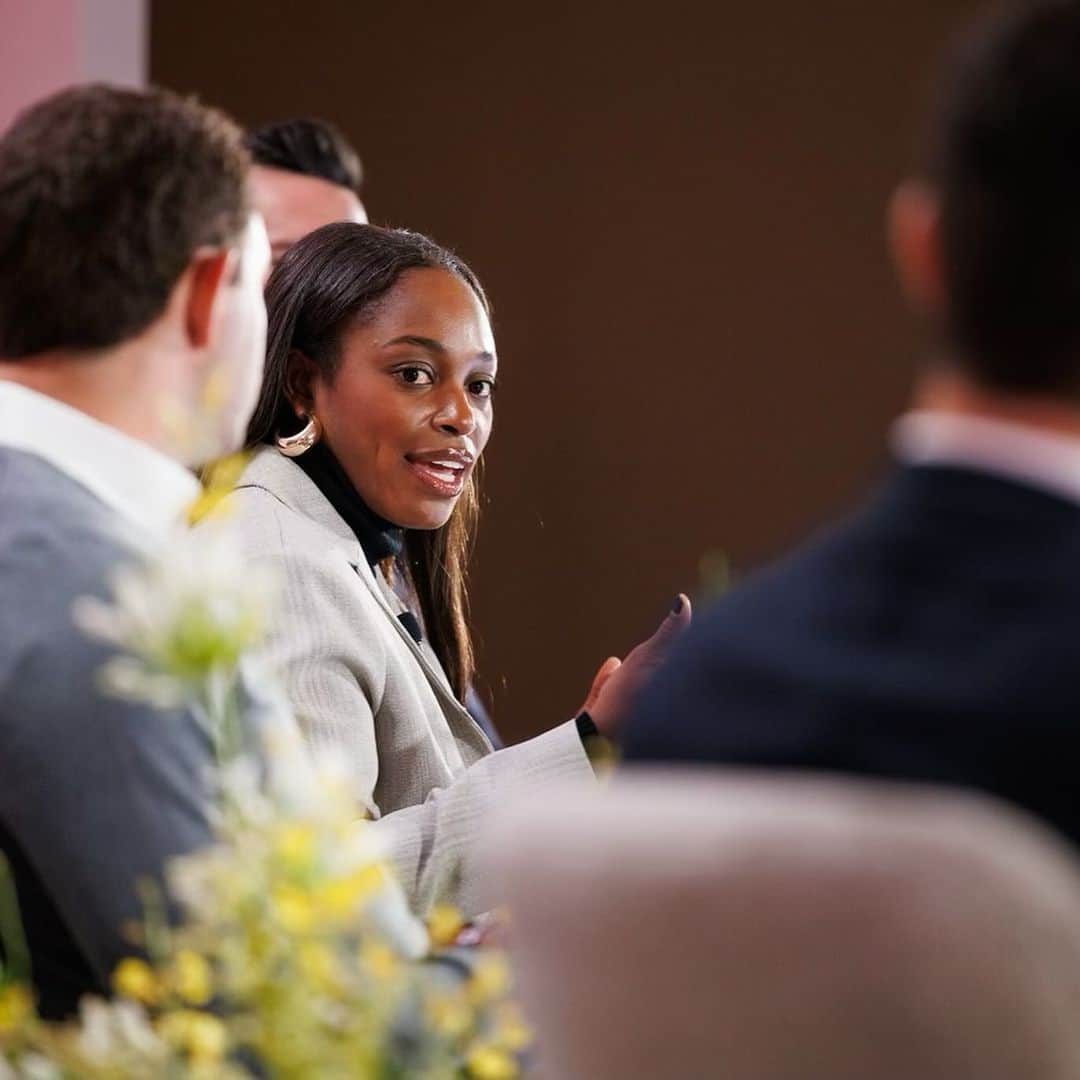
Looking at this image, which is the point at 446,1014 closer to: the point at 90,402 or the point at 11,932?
the point at 11,932

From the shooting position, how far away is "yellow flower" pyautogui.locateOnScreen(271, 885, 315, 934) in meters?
0.91

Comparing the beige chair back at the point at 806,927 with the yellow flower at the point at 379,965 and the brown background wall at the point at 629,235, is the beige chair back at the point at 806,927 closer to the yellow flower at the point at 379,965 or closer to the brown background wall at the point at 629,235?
the yellow flower at the point at 379,965

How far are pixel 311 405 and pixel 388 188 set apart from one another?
2227 millimetres

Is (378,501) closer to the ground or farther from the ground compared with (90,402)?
closer to the ground

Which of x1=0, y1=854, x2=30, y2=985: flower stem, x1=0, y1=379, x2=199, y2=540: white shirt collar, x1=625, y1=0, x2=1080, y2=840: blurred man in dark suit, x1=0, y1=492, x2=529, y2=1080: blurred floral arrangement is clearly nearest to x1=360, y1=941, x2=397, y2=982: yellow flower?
x1=0, y1=492, x2=529, y2=1080: blurred floral arrangement

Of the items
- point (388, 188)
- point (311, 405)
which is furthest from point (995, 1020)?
point (388, 188)

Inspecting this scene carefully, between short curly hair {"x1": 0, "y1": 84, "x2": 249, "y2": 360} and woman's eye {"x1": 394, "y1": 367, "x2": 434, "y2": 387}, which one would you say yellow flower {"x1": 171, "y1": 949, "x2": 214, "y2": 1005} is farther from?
woman's eye {"x1": 394, "y1": 367, "x2": 434, "y2": 387}

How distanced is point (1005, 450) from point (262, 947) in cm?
40

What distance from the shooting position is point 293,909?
917 millimetres

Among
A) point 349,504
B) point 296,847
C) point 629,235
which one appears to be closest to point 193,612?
point 296,847

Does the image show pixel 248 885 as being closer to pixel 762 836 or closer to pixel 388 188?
pixel 762 836

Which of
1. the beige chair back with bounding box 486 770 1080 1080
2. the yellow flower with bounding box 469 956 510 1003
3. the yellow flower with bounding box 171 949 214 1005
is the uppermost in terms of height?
the beige chair back with bounding box 486 770 1080 1080

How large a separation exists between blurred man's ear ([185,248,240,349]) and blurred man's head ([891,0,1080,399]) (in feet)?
2.25

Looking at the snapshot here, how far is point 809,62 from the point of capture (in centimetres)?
459
